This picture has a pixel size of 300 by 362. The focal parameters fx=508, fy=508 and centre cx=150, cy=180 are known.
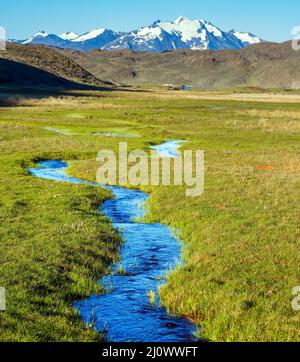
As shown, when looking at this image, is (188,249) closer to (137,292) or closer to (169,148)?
(137,292)

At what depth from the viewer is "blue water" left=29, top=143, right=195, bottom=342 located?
44.2 ft

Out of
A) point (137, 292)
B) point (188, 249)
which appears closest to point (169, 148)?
point (188, 249)

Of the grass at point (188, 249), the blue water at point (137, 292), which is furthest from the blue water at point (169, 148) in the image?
the blue water at point (137, 292)

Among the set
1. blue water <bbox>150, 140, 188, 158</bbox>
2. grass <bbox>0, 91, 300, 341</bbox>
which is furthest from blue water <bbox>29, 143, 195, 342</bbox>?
blue water <bbox>150, 140, 188, 158</bbox>

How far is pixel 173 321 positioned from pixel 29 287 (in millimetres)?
4417

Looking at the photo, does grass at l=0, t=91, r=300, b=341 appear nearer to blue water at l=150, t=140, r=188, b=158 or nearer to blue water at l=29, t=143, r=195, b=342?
blue water at l=29, t=143, r=195, b=342

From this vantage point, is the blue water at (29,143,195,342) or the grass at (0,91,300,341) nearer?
the blue water at (29,143,195,342)

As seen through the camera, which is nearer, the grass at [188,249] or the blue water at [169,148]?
the grass at [188,249]

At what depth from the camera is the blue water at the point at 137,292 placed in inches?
531

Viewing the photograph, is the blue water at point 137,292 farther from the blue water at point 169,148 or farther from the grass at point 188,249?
the blue water at point 169,148

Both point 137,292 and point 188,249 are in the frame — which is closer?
point 137,292

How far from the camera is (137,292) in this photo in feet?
52.7
